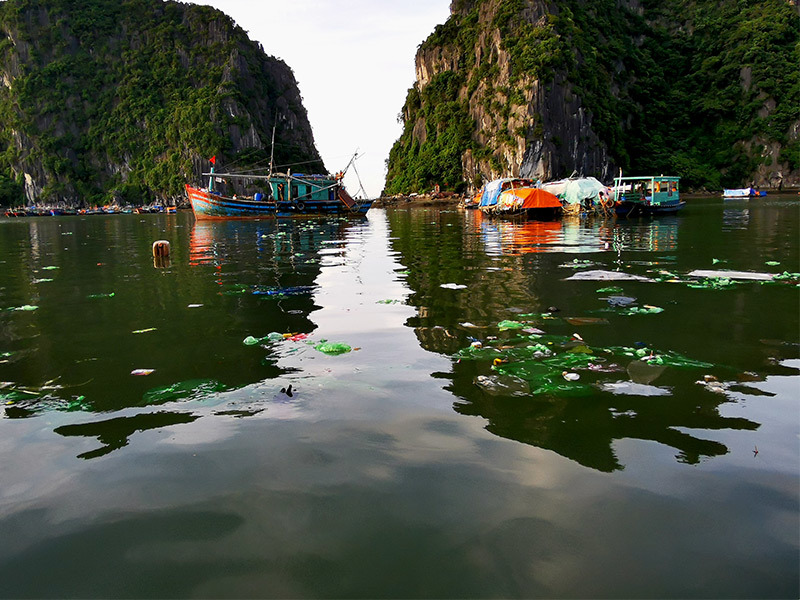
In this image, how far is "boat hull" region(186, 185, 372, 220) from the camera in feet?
129

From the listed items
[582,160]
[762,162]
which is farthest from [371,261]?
[762,162]

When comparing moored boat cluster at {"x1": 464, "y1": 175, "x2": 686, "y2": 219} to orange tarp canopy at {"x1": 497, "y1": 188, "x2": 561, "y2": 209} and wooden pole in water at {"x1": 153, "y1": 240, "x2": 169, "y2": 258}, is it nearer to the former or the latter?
orange tarp canopy at {"x1": 497, "y1": 188, "x2": 561, "y2": 209}

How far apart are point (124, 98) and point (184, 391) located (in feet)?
498

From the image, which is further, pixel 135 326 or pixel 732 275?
pixel 732 275

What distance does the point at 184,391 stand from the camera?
4.13 metres

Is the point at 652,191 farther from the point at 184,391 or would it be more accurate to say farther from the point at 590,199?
the point at 184,391

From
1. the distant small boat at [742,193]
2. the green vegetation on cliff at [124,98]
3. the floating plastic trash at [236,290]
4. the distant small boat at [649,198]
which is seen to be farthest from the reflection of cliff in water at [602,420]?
the green vegetation on cliff at [124,98]

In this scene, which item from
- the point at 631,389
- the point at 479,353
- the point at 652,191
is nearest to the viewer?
the point at 631,389

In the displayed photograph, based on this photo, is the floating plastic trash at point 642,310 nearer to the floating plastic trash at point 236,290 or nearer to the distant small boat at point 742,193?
the floating plastic trash at point 236,290

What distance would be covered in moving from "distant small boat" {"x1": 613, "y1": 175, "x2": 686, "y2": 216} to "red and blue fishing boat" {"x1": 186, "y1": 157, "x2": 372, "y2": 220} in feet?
66.7

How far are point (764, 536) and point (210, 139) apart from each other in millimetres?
123451

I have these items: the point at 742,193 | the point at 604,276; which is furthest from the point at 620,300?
the point at 742,193

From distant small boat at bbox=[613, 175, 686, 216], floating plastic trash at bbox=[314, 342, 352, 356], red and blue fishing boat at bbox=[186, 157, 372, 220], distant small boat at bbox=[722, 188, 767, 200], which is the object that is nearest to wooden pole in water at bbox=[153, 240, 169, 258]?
floating plastic trash at bbox=[314, 342, 352, 356]

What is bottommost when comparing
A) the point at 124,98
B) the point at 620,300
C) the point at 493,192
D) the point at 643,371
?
the point at 643,371
